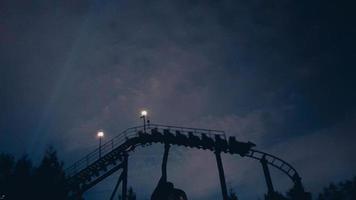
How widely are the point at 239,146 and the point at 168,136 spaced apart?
6406mm

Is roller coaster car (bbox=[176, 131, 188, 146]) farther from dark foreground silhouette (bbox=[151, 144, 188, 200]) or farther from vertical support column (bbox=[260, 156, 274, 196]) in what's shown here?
vertical support column (bbox=[260, 156, 274, 196])

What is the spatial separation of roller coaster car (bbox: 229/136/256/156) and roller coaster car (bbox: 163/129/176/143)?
511 cm

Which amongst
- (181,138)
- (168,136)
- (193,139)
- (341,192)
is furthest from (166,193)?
(341,192)

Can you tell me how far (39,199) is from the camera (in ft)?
61.5

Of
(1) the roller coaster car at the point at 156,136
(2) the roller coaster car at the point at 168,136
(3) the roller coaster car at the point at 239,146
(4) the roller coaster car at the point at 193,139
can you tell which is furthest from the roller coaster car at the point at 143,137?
(3) the roller coaster car at the point at 239,146

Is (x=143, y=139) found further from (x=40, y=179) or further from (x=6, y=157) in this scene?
(x=6, y=157)

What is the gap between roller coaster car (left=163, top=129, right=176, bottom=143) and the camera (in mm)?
23141

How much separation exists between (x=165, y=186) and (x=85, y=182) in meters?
9.38

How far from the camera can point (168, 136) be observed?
76.0ft

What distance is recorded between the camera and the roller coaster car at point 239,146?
23469 millimetres

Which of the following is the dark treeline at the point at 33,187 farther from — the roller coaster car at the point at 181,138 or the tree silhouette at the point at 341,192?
the tree silhouette at the point at 341,192

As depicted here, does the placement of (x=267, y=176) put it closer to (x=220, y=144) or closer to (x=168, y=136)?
(x=220, y=144)

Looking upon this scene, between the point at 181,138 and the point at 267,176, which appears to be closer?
the point at 181,138

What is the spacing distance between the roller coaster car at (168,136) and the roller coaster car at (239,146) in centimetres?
511
